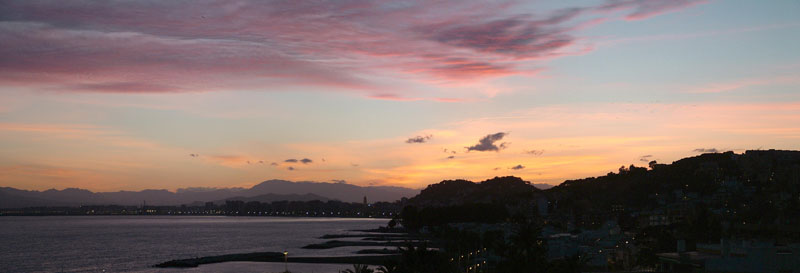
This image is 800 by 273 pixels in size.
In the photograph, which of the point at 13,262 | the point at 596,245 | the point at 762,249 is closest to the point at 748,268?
the point at 762,249

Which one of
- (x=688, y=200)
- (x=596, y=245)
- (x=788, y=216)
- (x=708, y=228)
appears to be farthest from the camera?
(x=688, y=200)

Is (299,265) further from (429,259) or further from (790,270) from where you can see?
(790,270)

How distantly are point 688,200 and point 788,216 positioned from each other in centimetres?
4560

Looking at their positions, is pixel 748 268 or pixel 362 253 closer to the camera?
pixel 748 268

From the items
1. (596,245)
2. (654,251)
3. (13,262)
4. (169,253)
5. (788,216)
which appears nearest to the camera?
(654,251)

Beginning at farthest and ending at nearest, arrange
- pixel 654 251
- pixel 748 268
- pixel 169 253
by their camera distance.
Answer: pixel 169 253
pixel 654 251
pixel 748 268

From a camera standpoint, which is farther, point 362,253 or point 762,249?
point 362,253

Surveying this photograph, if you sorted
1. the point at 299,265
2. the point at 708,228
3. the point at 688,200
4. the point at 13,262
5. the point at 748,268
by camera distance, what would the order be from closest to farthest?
the point at 748,268 < the point at 708,228 < the point at 299,265 < the point at 13,262 < the point at 688,200

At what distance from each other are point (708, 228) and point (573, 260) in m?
64.0

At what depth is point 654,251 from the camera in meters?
75.0

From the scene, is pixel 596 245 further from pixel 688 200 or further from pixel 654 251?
pixel 688 200

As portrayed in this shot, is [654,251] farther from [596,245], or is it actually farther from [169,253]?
[169,253]

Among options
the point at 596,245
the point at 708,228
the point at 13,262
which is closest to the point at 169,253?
the point at 13,262

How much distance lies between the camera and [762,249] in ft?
138
